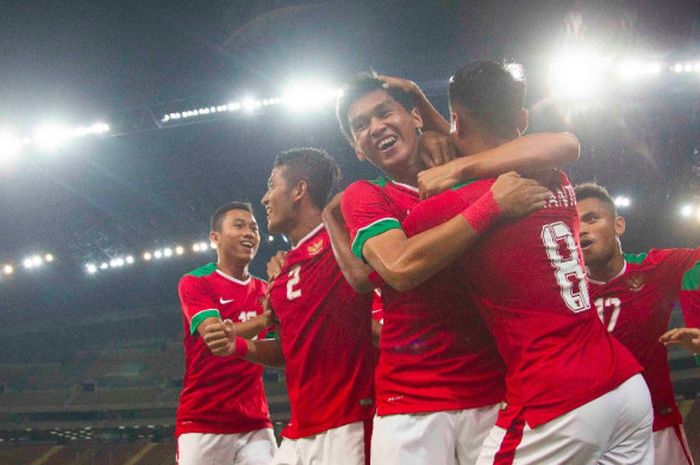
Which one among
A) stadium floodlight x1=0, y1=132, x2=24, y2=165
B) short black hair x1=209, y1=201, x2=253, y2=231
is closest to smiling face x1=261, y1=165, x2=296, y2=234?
short black hair x1=209, y1=201, x2=253, y2=231

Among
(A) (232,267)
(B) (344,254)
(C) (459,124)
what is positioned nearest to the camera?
(C) (459,124)

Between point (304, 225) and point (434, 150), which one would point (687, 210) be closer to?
point (304, 225)

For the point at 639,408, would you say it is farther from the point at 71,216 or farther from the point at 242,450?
the point at 71,216

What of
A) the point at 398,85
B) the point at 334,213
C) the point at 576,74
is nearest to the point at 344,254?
the point at 334,213

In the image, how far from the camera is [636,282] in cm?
352

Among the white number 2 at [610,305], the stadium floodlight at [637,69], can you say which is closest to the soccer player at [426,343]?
the white number 2 at [610,305]

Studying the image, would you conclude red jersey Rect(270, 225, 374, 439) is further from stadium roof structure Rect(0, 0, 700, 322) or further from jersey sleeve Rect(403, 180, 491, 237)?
stadium roof structure Rect(0, 0, 700, 322)

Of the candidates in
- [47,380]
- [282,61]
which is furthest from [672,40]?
[47,380]

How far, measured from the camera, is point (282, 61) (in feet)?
37.8

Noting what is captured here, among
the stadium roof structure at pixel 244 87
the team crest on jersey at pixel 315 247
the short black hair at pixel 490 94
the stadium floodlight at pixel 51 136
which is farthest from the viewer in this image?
the stadium floodlight at pixel 51 136

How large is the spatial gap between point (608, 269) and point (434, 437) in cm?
213

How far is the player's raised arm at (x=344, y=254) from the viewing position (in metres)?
2.22

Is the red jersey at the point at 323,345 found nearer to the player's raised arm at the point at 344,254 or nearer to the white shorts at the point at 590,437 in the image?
the player's raised arm at the point at 344,254

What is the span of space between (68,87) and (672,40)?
1166 centimetres
